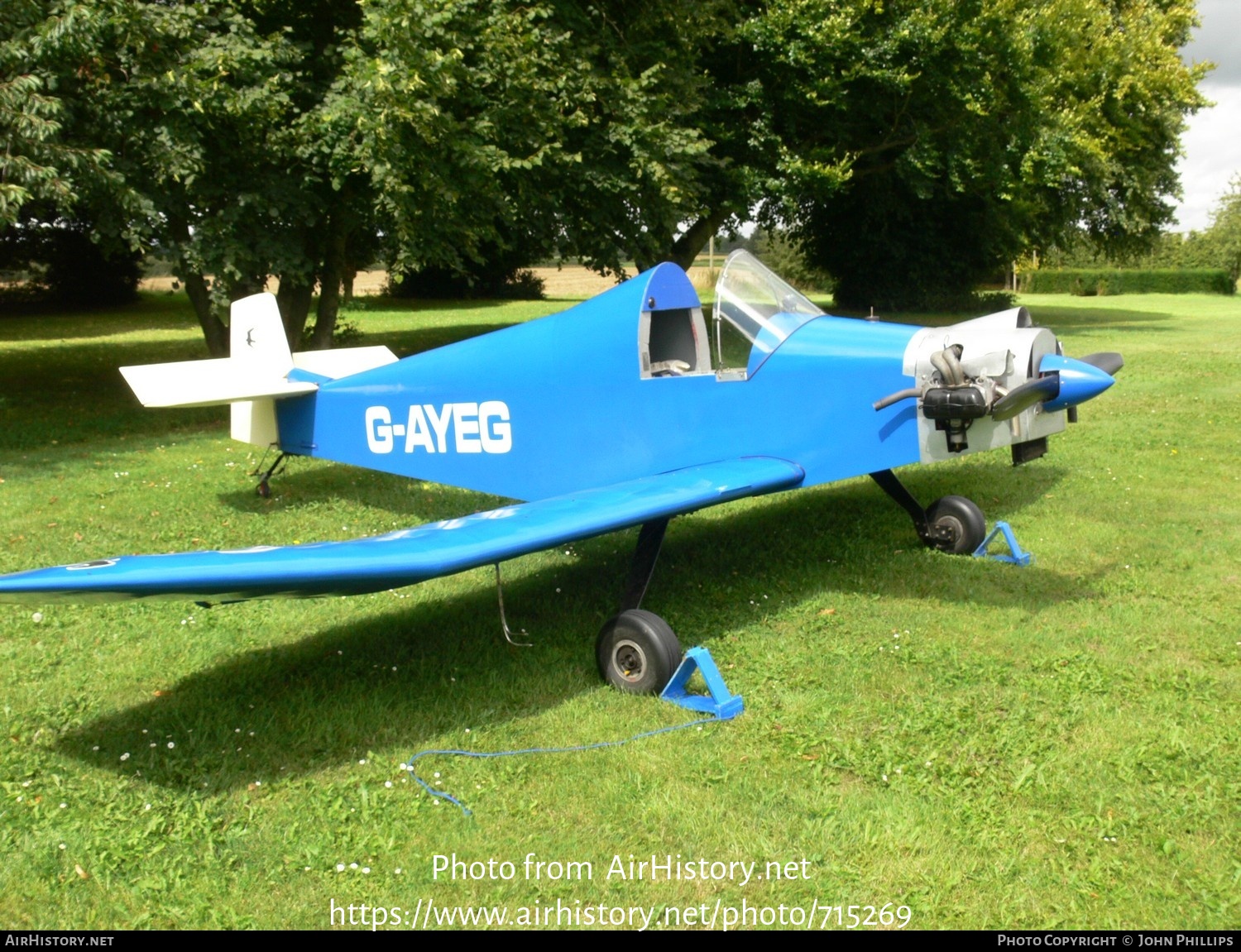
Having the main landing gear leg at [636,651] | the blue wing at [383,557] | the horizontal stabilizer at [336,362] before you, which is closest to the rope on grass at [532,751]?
the main landing gear leg at [636,651]

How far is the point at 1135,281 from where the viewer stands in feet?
193

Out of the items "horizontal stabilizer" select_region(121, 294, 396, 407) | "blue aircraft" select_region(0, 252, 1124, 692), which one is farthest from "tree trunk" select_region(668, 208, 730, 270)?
"blue aircraft" select_region(0, 252, 1124, 692)

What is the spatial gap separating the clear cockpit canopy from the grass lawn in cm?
157

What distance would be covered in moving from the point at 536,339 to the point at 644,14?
12556 mm

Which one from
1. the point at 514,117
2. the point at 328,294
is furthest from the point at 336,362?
the point at 328,294

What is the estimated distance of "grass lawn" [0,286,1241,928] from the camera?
3541 millimetres

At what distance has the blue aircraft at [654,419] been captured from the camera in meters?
4.84

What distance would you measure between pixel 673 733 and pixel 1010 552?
366 centimetres

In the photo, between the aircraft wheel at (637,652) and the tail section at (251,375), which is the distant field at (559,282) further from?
the aircraft wheel at (637,652)

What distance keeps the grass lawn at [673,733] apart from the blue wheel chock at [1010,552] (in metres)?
0.18

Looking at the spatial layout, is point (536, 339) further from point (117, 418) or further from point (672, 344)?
point (117, 418)

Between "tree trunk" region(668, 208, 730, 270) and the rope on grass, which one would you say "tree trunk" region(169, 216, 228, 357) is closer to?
the rope on grass

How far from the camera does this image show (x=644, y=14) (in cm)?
1700

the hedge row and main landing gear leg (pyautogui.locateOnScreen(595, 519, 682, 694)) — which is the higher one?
the hedge row
